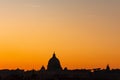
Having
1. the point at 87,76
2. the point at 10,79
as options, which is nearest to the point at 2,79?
the point at 10,79

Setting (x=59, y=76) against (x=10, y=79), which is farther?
(x=59, y=76)

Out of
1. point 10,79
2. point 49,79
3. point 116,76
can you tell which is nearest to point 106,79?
point 116,76

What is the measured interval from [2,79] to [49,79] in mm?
16643

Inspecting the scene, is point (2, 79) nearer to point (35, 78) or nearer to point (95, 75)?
point (35, 78)

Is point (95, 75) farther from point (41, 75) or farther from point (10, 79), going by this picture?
point (10, 79)

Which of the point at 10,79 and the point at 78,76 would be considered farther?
the point at 78,76

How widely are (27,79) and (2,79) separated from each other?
30.0 feet

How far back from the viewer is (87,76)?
639 feet

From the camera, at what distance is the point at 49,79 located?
18838 centimetres

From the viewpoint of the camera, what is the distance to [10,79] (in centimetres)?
18162

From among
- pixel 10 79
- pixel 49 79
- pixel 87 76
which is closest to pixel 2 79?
pixel 10 79

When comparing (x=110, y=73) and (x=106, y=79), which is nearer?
(x=106, y=79)

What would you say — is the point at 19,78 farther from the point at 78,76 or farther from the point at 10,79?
the point at 78,76

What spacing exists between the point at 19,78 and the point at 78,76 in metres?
22.1
